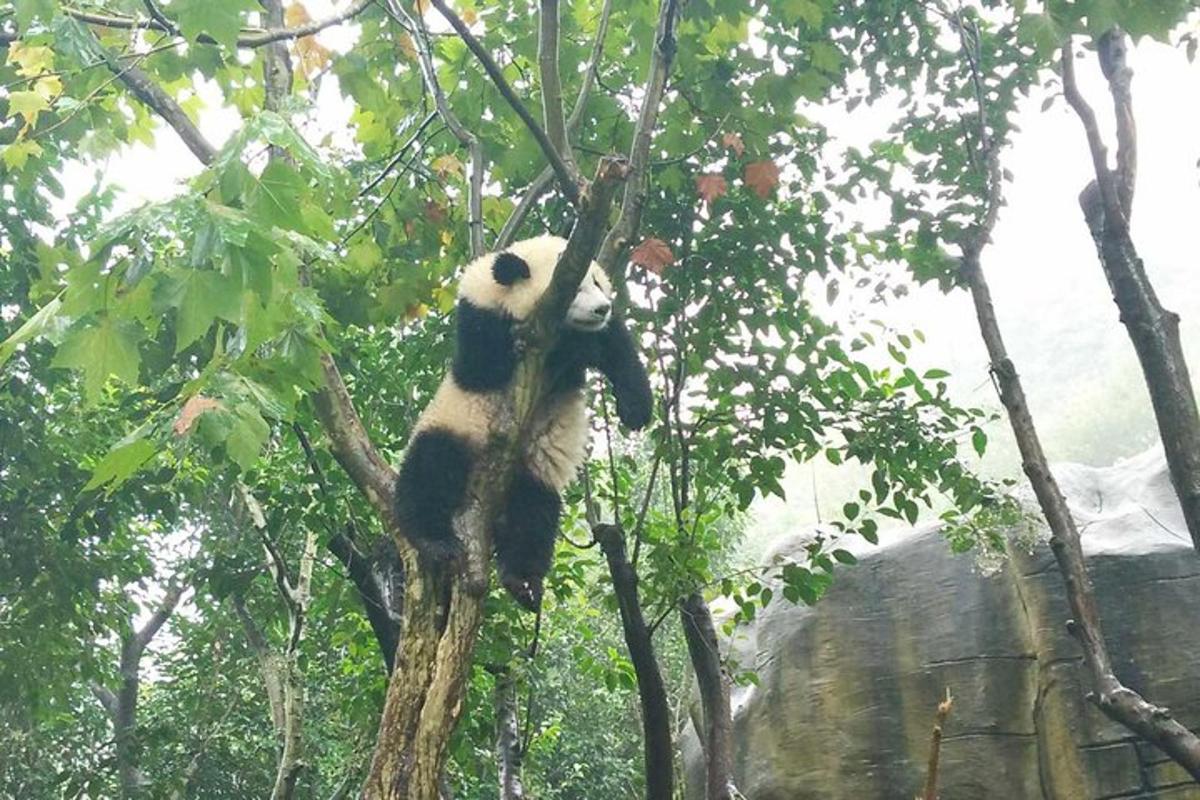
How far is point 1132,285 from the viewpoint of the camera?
155 inches

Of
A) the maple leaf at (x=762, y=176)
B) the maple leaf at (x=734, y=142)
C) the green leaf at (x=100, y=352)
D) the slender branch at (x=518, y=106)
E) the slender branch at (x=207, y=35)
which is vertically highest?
the maple leaf at (x=734, y=142)

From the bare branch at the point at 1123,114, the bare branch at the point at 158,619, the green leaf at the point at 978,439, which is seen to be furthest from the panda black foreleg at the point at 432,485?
the bare branch at the point at 158,619

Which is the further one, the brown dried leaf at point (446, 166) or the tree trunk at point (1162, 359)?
the brown dried leaf at point (446, 166)

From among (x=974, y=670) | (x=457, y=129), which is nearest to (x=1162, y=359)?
(x=457, y=129)

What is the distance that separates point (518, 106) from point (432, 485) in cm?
149

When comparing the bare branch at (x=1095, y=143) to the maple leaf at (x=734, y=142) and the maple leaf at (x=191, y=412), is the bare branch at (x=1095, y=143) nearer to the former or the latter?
the maple leaf at (x=734, y=142)

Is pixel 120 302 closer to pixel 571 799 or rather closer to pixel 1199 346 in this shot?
pixel 571 799

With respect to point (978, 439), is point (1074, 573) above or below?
below

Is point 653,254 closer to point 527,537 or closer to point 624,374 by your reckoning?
point 624,374

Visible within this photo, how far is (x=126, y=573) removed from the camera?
666cm

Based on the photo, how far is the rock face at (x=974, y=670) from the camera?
273 inches

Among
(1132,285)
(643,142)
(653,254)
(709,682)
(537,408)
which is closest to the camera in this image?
(643,142)

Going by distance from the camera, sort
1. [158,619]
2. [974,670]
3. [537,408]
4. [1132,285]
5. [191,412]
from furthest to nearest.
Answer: [158,619] → [974,670] → [1132,285] → [537,408] → [191,412]

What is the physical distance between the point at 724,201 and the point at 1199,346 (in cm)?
4219
